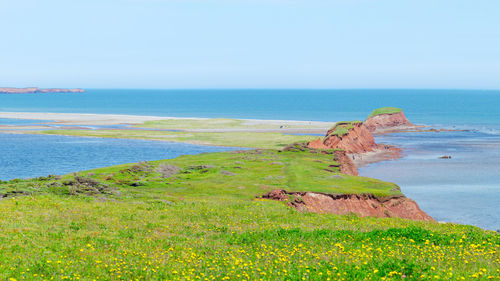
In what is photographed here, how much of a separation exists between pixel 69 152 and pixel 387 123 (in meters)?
92.3

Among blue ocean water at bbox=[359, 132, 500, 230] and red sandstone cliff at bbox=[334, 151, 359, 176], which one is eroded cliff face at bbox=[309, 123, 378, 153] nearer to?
blue ocean water at bbox=[359, 132, 500, 230]

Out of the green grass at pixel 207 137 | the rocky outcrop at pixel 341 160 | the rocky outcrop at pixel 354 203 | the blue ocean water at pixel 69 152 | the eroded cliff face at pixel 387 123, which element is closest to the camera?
the rocky outcrop at pixel 354 203

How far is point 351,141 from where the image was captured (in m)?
88.1

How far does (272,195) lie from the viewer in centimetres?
3447

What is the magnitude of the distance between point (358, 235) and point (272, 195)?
1652cm

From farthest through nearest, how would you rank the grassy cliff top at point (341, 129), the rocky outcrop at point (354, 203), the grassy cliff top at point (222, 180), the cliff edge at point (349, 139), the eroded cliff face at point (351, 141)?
the grassy cliff top at point (341, 129) → the cliff edge at point (349, 139) → the eroded cliff face at point (351, 141) → the rocky outcrop at point (354, 203) → the grassy cliff top at point (222, 180)

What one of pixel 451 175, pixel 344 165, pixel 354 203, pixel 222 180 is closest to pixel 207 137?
pixel 344 165

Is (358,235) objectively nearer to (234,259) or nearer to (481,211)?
(234,259)

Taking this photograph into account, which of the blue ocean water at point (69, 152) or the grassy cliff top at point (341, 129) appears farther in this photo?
the grassy cliff top at point (341, 129)

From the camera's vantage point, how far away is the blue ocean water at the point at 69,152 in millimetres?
64125

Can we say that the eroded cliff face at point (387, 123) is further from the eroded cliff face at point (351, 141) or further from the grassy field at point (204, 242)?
the grassy field at point (204, 242)

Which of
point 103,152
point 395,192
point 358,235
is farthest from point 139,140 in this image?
point 358,235

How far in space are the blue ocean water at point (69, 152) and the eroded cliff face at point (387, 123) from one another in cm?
6266

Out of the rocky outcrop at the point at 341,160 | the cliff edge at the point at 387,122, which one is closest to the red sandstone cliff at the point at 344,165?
the rocky outcrop at the point at 341,160
